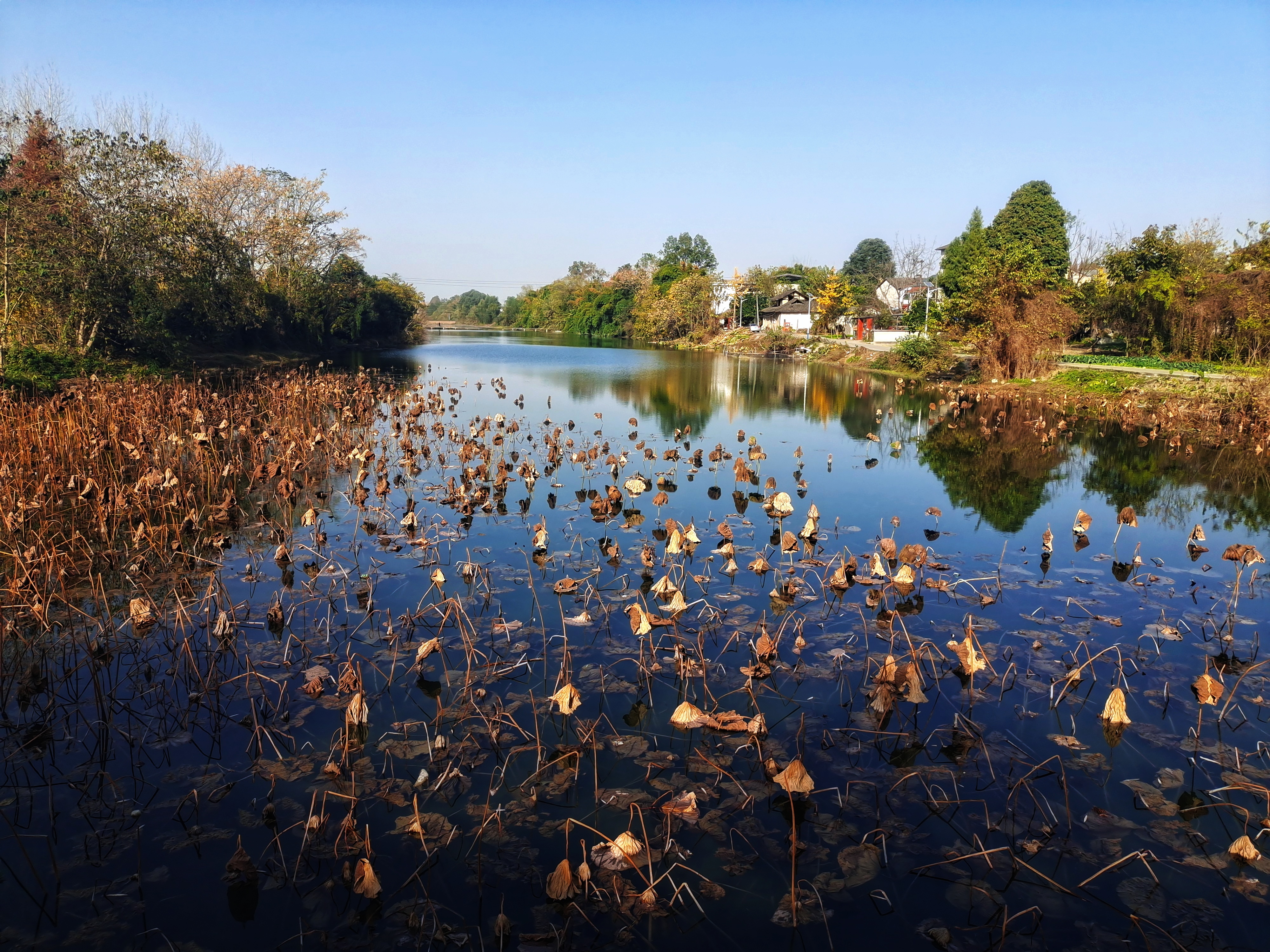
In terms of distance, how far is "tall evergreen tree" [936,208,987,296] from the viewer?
4528cm

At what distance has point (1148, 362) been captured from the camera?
30016mm

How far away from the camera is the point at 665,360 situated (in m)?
→ 48.3

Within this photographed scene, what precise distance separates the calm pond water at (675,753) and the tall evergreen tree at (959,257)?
125 feet

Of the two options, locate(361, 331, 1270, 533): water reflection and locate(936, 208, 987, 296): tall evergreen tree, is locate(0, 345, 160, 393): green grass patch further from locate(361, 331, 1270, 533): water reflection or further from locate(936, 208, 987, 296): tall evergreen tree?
locate(936, 208, 987, 296): tall evergreen tree

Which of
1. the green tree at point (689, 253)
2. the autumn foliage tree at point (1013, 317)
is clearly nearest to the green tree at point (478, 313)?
the green tree at point (689, 253)

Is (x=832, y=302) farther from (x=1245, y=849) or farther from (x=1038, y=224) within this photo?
(x=1245, y=849)

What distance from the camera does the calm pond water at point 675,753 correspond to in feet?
12.9

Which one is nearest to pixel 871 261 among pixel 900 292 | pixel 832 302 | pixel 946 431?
pixel 900 292

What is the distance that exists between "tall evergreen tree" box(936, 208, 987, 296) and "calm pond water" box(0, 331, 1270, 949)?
3823 cm

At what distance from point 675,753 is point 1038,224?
198 ft

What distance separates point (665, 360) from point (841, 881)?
4522 centimetres

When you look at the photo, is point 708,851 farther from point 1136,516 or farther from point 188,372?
point 188,372

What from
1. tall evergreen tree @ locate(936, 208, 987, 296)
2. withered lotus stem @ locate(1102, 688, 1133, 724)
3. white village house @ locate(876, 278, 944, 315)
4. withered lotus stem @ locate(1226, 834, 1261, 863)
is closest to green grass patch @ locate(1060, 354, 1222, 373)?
tall evergreen tree @ locate(936, 208, 987, 296)

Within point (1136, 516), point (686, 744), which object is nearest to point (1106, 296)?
point (1136, 516)
